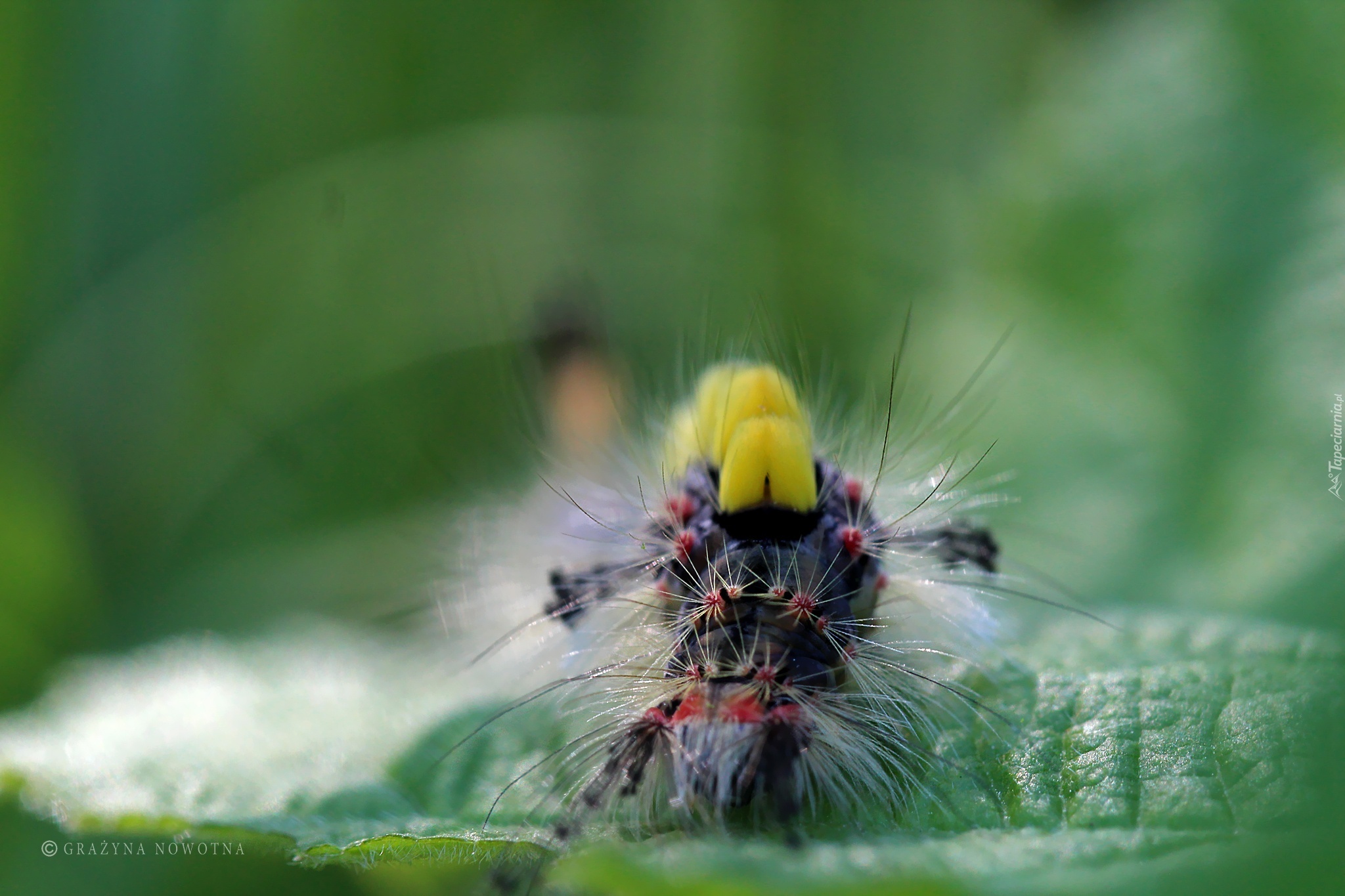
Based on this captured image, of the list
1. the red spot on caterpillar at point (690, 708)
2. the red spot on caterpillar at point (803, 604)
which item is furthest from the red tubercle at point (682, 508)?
the red spot on caterpillar at point (690, 708)

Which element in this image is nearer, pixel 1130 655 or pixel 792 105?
pixel 1130 655

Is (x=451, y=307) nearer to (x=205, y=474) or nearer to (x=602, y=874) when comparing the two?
(x=205, y=474)

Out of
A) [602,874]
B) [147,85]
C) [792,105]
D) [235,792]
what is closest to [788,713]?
[602,874]

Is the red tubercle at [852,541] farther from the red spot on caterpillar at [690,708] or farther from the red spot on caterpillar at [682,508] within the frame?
the red spot on caterpillar at [690,708]

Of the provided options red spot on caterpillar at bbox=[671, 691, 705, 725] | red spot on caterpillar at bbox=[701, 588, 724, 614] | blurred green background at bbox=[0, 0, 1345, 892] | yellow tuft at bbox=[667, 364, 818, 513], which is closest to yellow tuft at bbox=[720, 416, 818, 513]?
yellow tuft at bbox=[667, 364, 818, 513]

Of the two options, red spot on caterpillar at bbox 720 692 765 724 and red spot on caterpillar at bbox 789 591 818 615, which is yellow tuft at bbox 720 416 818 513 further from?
red spot on caterpillar at bbox 720 692 765 724
